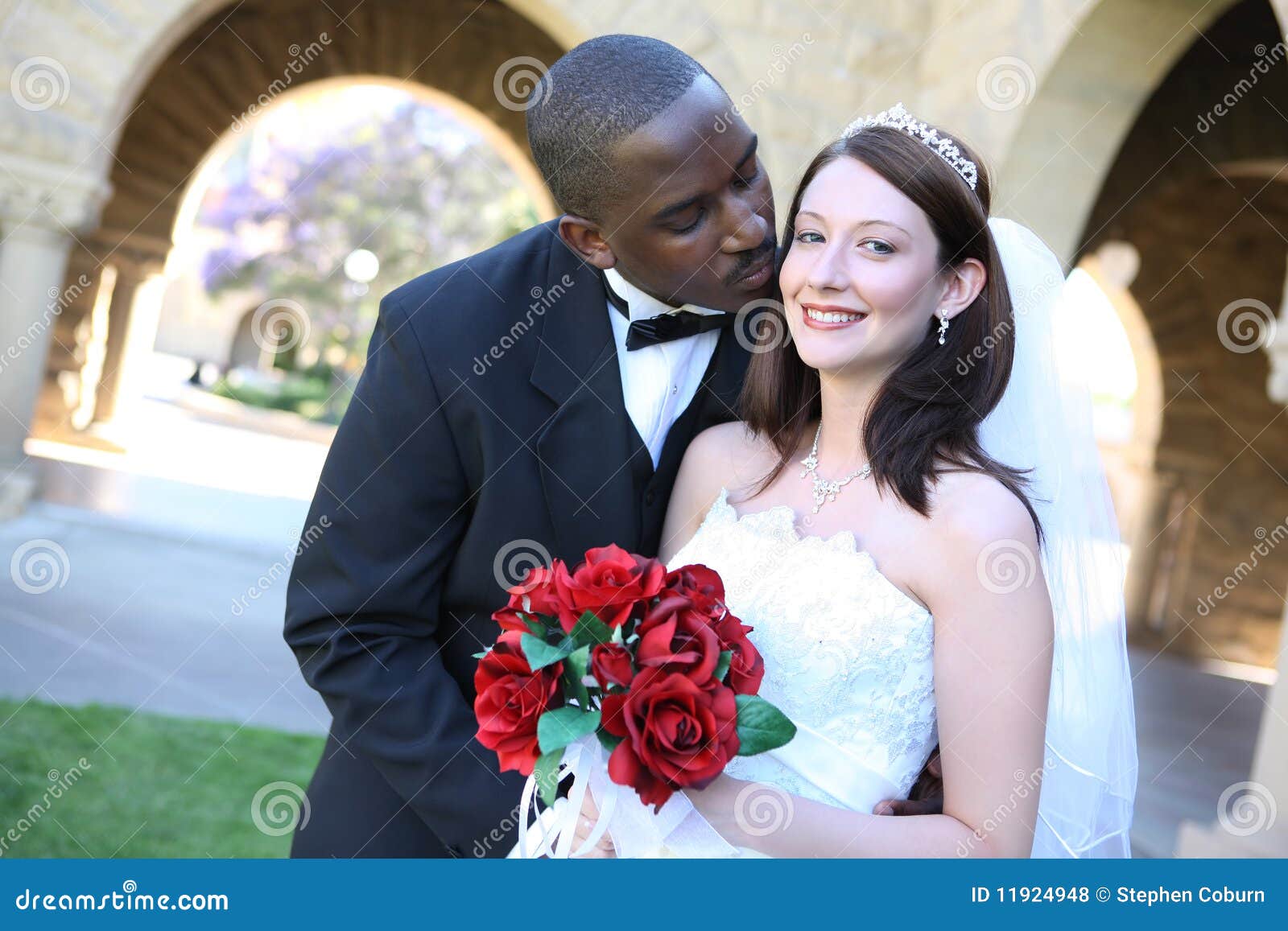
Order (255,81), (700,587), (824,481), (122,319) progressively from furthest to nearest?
(122,319) → (255,81) → (824,481) → (700,587)

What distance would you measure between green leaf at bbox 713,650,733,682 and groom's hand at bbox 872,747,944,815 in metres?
0.57

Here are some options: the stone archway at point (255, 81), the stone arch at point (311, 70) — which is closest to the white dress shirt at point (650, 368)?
the stone arch at point (311, 70)

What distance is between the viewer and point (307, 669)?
2609 mm

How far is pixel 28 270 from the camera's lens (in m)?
7.85

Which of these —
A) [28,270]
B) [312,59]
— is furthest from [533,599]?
[312,59]

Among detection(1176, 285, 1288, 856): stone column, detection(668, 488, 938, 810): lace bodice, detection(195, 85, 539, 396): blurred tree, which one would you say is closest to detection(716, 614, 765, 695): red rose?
detection(668, 488, 938, 810): lace bodice

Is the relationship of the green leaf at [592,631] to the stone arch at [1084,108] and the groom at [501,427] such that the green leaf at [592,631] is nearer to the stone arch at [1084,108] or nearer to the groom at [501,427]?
the groom at [501,427]

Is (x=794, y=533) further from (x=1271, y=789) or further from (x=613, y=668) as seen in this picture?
(x=1271, y=789)

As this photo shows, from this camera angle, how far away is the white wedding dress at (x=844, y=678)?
7.59ft

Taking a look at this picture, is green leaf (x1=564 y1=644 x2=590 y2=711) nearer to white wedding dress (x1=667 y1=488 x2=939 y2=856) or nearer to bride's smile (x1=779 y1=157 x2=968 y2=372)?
white wedding dress (x1=667 y1=488 x2=939 y2=856)

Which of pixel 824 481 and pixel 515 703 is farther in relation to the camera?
pixel 824 481

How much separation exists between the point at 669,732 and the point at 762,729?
18 centimetres
